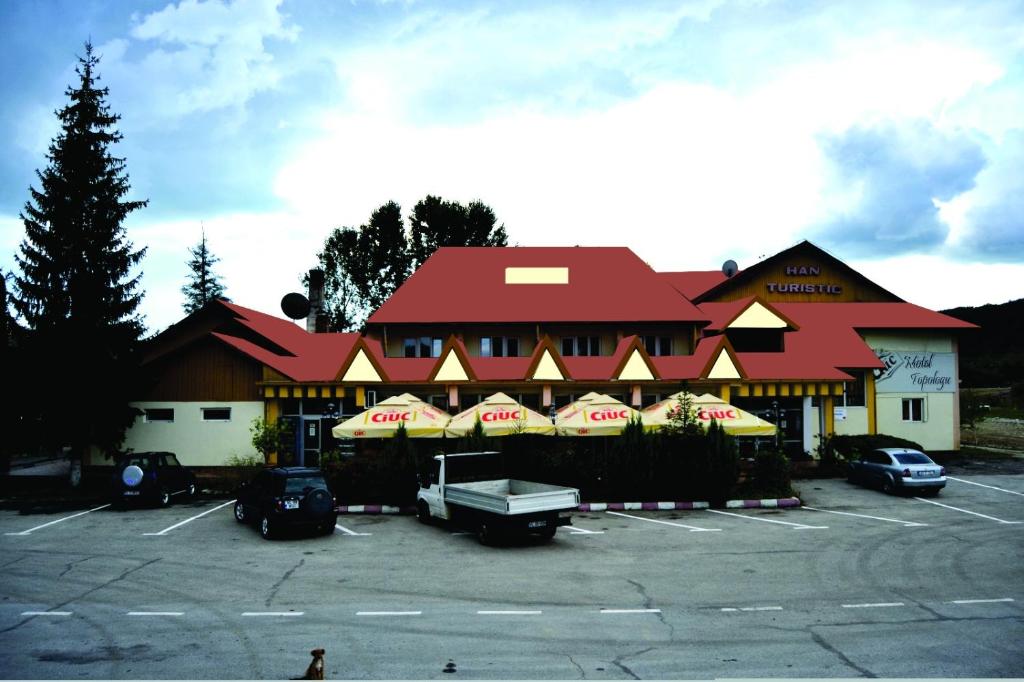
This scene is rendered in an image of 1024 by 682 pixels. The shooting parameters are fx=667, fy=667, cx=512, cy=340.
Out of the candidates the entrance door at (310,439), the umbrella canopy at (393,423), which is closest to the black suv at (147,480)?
the umbrella canopy at (393,423)

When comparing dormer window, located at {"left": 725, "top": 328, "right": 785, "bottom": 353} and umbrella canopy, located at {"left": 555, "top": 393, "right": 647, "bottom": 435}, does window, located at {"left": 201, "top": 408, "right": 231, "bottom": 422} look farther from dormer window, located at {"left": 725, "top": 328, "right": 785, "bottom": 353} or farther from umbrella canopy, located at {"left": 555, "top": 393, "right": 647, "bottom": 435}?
dormer window, located at {"left": 725, "top": 328, "right": 785, "bottom": 353}

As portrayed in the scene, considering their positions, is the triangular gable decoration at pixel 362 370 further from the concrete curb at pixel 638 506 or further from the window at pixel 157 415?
the concrete curb at pixel 638 506

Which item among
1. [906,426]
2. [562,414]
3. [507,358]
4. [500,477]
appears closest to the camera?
[500,477]

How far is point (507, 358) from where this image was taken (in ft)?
105

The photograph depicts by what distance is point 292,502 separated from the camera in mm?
16531

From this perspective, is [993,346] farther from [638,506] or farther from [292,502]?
[292,502]

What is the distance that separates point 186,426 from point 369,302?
99.9 ft

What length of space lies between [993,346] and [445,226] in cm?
11851

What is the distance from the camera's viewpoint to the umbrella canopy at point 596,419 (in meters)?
22.5

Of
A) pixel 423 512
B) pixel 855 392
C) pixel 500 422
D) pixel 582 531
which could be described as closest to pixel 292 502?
pixel 423 512

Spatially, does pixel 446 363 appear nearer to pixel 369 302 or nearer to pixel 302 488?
pixel 302 488

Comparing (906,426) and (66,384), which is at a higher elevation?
(66,384)

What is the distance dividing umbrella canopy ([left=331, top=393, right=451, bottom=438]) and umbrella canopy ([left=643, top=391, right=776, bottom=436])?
24.5ft

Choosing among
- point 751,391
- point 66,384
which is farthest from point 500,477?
point 66,384
